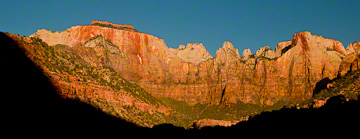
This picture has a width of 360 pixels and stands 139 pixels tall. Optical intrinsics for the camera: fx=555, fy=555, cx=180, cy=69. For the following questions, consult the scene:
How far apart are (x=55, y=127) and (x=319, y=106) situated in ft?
244

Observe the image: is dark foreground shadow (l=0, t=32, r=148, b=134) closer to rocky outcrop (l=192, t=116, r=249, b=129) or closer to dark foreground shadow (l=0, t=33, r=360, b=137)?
dark foreground shadow (l=0, t=33, r=360, b=137)

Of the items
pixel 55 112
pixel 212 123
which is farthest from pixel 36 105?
pixel 212 123

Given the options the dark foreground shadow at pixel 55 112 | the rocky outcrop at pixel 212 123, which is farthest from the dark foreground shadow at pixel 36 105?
the rocky outcrop at pixel 212 123

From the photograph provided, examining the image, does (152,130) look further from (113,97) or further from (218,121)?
(218,121)

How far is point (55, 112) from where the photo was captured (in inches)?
4616

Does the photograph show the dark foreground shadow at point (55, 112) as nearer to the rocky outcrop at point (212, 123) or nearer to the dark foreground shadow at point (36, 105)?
the dark foreground shadow at point (36, 105)

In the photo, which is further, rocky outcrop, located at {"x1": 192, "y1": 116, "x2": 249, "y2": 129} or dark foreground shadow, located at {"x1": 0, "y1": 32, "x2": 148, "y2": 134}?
rocky outcrop, located at {"x1": 192, "y1": 116, "x2": 249, "y2": 129}

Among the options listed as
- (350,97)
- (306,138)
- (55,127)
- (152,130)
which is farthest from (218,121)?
(55,127)

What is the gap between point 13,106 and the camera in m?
106

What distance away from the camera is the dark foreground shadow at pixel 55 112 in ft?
354

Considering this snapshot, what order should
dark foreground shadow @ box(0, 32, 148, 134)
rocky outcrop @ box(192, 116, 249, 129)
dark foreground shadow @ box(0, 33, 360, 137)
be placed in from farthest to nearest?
rocky outcrop @ box(192, 116, 249, 129) → dark foreground shadow @ box(0, 33, 360, 137) → dark foreground shadow @ box(0, 32, 148, 134)

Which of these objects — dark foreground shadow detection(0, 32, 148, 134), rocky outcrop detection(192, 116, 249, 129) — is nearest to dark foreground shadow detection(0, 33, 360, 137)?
dark foreground shadow detection(0, 32, 148, 134)

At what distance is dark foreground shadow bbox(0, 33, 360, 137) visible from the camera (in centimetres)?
10794

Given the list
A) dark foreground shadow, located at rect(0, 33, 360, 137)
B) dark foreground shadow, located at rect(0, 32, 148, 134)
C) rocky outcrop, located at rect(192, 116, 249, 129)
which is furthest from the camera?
rocky outcrop, located at rect(192, 116, 249, 129)
